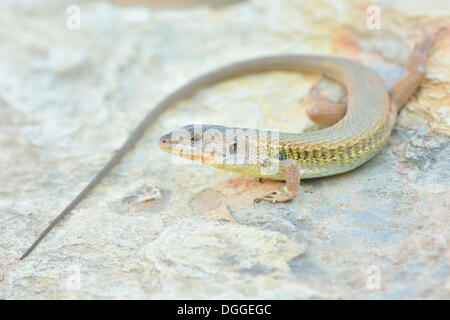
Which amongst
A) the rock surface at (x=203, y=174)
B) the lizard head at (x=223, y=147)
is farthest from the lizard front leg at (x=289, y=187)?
the lizard head at (x=223, y=147)

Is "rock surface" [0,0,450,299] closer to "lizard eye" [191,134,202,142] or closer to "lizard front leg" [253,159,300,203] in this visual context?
"lizard front leg" [253,159,300,203]

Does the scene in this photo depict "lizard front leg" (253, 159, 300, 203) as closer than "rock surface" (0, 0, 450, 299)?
No

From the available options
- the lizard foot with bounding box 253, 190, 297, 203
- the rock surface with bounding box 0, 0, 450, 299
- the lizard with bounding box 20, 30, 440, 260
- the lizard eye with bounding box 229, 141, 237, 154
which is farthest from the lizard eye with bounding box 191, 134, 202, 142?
the lizard foot with bounding box 253, 190, 297, 203

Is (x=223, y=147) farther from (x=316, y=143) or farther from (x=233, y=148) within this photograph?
(x=316, y=143)

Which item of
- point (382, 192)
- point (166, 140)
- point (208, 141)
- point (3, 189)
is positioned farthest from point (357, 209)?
point (3, 189)

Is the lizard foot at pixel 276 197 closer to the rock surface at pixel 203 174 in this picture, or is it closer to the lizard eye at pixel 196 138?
the rock surface at pixel 203 174

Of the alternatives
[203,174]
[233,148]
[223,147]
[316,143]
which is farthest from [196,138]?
[316,143]
